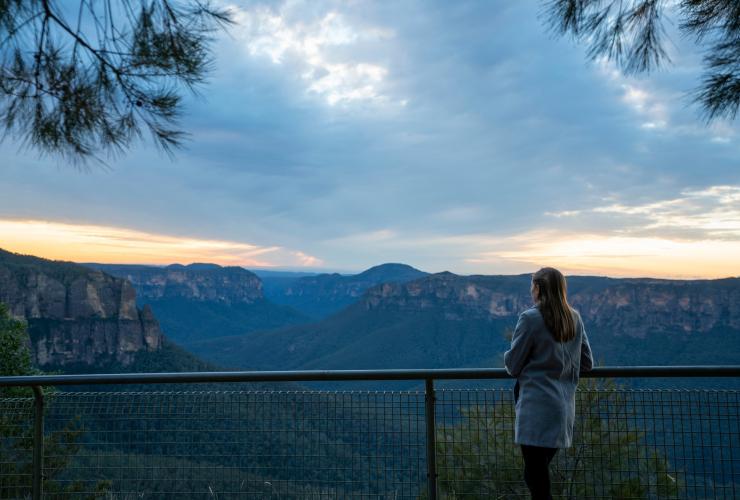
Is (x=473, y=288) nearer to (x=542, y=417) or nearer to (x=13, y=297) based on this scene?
(x=13, y=297)

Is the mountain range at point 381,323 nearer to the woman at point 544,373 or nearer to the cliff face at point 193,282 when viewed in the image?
the cliff face at point 193,282

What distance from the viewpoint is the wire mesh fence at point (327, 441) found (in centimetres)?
295

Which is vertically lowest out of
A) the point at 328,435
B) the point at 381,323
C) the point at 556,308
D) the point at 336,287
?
the point at 381,323

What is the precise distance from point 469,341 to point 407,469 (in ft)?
267

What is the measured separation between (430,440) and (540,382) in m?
0.70

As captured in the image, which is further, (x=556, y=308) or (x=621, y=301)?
(x=621, y=301)

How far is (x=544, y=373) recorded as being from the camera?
2635 mm

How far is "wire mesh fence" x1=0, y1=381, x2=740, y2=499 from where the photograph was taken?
295 centimetres

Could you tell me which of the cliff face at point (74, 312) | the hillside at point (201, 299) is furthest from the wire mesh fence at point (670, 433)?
the hillside at point (201, 299)

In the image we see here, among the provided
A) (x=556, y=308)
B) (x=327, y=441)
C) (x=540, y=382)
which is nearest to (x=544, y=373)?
(x=540, y=382)

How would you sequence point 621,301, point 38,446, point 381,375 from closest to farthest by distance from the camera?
point 381,375 < point 38,446 < point 621,301

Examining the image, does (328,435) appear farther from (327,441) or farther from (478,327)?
(478,327)

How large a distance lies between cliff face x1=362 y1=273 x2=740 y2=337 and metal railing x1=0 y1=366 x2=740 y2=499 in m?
70.8

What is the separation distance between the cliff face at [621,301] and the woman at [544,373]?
71400mm
